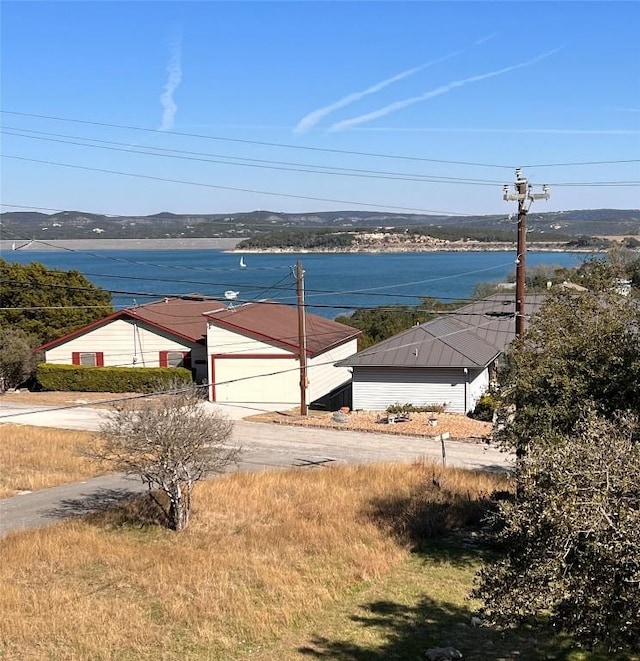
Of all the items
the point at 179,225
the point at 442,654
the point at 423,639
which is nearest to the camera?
the point at 442,654

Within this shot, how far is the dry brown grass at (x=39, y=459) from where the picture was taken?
69.1ft

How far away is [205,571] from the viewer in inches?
525

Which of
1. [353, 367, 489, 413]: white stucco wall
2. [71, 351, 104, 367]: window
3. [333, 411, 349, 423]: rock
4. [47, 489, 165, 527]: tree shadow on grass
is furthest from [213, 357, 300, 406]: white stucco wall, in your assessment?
[47, 489, 165, 527]: tree shadow on grass

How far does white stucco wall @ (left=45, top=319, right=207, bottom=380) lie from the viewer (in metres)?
40.3

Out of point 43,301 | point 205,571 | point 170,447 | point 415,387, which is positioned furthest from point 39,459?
point 43,301

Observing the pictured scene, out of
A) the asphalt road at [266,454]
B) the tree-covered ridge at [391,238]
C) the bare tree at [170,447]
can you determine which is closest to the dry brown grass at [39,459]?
the asphalt road at [266,454]

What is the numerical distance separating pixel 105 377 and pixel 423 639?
1233 inches

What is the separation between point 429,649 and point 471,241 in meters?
128

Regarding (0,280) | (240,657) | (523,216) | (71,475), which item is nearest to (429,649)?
(240,657)

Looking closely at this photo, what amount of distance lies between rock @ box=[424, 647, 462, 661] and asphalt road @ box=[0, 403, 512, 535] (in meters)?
9.80

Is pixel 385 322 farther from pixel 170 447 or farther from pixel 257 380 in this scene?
pixel 170 447

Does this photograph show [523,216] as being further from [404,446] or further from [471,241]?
[471,241]

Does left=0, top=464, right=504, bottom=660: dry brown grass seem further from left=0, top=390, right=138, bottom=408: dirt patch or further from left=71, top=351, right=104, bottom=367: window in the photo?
left=71, top=351, right=104, bottom=367: window

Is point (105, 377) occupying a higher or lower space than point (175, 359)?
lower
